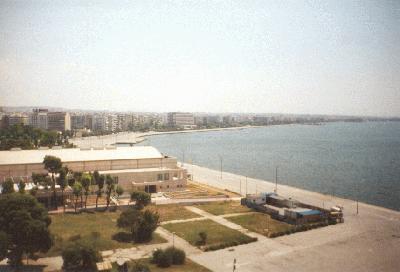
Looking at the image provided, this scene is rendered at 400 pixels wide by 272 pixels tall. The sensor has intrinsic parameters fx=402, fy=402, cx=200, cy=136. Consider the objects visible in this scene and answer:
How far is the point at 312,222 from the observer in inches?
973

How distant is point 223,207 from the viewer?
2855cm

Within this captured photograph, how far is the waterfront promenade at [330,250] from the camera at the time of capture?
1734 centimetres

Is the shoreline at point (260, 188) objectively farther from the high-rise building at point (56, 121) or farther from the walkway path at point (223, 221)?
the high-rise building at point (56, 121)

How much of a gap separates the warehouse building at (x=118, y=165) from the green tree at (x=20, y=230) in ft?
53.3

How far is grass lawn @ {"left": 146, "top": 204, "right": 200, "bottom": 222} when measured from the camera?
25.7 m

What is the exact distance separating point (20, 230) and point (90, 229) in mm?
7309

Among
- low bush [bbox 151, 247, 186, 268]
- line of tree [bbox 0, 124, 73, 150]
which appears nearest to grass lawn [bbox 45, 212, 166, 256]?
low bush [bbox 151, 247, 186, 268]

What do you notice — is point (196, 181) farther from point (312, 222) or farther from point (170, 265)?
point (170, 265)

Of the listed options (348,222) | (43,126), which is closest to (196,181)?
(348,222)

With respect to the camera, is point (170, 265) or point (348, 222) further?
point (348, 222)

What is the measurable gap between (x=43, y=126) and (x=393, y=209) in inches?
3658

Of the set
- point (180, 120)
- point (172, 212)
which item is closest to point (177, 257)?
point (172, 212)

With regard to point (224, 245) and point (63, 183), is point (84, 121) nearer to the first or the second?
point (63, 183)

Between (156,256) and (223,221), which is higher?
(156,256)
